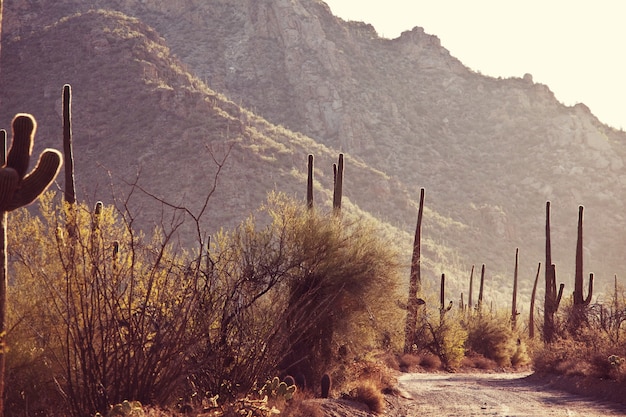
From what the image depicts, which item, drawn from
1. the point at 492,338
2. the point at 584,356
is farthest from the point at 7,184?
the point at 492,338

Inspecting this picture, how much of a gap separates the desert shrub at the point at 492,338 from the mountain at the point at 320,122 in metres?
31.2

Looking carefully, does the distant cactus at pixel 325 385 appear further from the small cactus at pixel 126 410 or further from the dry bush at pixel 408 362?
the dry bush at pixel 408 362

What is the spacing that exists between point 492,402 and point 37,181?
13.3 metres

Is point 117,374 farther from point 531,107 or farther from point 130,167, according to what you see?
point 531,107

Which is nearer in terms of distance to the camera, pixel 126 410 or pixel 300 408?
pixel 126 410

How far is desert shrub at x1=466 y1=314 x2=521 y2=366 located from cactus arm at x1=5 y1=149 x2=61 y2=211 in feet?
105

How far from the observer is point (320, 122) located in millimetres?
119938

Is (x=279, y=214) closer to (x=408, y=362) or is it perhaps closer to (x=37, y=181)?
(x=37, y=181)

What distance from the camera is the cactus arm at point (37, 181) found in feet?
30.1

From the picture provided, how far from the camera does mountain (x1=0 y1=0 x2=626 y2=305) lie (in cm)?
8075

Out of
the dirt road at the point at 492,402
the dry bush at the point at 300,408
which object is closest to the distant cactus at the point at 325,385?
the dirt road at the point at 492,402

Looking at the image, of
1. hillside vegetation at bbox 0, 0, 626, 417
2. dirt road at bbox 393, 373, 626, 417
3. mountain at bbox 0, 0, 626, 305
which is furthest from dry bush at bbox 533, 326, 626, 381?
mountain at bbox 0, 0, 626, 305

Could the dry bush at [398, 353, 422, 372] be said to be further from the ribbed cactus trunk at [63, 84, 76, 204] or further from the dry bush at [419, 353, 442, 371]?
the ribbed cactus trunk at [63, 84, 76, 204]

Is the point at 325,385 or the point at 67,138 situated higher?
the point at 67,138
